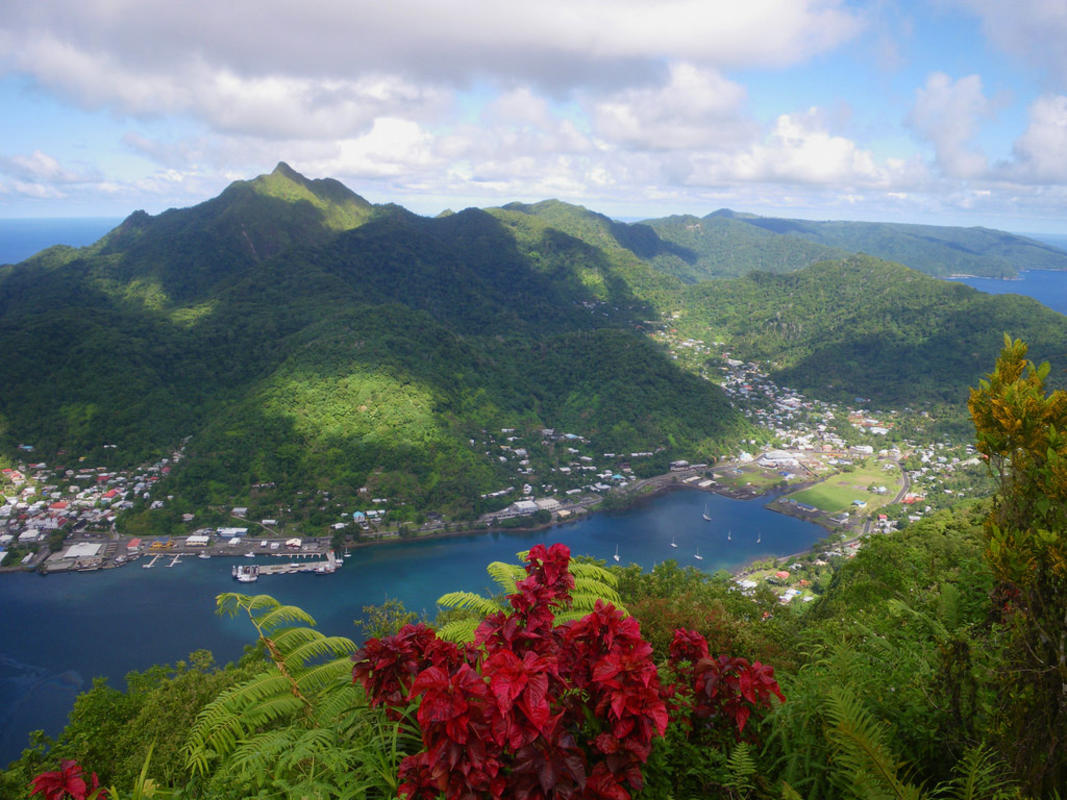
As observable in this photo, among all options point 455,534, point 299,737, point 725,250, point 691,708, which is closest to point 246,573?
point 455,534

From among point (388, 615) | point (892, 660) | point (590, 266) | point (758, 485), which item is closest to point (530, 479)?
point (758, 485)

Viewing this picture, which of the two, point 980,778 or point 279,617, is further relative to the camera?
point 279,617

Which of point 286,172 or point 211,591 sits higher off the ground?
point 286,172

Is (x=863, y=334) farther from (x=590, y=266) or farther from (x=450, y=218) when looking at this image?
(x=450, y=218)

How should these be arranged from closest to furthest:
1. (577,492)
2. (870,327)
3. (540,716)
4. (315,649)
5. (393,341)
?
(540,716), (315,649), (577,492), (393,341), (870,327)

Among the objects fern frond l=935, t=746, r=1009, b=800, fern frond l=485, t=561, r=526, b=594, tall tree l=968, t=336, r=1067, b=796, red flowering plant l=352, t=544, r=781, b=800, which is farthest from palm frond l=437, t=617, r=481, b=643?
tall tree l=968, t=336, r=1067, b=796

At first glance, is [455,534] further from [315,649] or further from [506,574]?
[315,649]

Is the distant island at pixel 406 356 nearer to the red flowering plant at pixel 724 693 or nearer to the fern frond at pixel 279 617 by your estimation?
the fern frond at pixel 279 617
